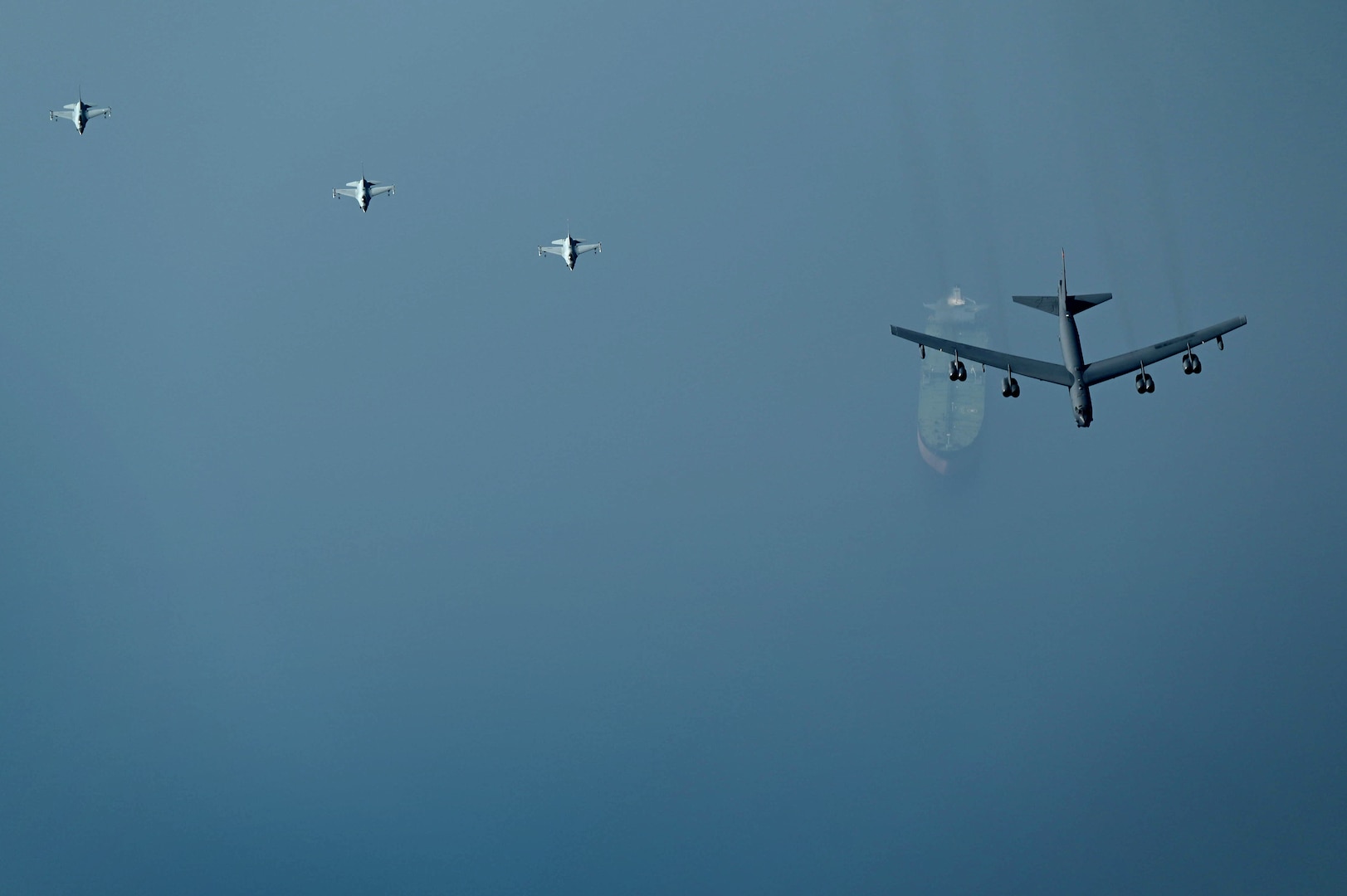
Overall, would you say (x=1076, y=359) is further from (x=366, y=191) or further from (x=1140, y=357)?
(x=366, y=191)

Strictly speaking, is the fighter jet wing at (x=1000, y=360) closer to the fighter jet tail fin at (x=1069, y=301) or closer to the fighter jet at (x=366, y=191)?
the fighter jet tail fin at (x=1069, y=301)

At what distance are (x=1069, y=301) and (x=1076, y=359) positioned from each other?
4.31 m

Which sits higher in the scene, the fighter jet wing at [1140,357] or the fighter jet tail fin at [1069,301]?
the fighter jet tail fin at [1069,301]

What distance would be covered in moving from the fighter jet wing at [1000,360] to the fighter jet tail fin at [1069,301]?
12.8 ft

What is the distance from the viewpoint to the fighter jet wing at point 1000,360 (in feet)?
256

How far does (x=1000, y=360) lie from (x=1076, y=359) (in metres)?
4.75

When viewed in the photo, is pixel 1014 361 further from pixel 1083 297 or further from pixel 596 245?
pixel 596 245

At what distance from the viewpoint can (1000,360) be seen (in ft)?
258

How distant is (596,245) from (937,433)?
38878 mm

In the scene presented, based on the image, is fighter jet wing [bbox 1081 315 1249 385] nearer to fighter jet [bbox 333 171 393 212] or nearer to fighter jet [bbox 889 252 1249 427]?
fighter jet [bbox 889 252 1249 427]

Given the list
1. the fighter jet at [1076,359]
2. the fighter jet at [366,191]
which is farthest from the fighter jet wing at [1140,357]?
the fighter jet at [366,191]

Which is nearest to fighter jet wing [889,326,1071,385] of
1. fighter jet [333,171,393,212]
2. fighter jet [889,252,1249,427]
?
fighter jet [889,252,1249,427]

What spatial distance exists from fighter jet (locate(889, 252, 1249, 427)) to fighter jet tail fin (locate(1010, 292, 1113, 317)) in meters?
0.05

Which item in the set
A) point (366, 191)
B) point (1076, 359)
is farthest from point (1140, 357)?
point (366, 191)
